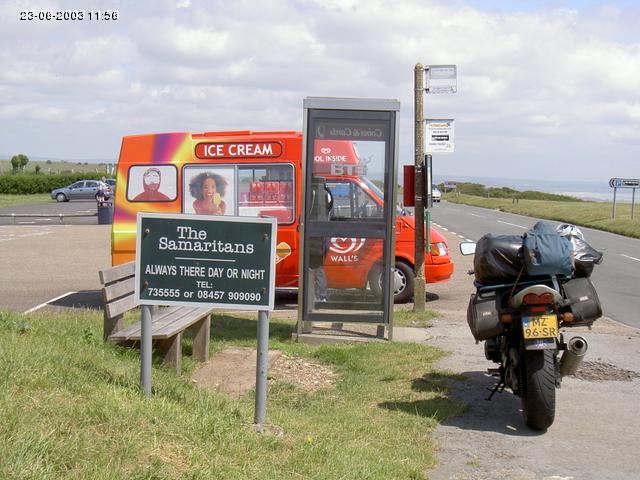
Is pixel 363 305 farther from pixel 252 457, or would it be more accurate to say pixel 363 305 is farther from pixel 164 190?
pixel 252 457

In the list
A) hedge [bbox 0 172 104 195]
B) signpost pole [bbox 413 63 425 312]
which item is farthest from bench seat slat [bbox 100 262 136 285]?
hedge [bbox 0 172 104 195]

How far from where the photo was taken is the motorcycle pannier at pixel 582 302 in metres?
6.58

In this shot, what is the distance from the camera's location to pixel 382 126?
32.9 feet

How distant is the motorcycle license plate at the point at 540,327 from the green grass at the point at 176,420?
1.02 metres

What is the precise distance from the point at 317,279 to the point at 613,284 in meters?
9.11

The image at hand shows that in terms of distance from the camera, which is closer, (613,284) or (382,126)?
(382,126)

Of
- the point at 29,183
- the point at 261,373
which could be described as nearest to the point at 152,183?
the point at 261,373

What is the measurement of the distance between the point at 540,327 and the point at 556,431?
854mm

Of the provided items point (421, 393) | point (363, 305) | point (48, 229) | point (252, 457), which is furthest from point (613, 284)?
point (48, 229)

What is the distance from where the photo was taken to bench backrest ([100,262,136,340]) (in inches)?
283

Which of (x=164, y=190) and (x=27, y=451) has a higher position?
(x=164, y=190)

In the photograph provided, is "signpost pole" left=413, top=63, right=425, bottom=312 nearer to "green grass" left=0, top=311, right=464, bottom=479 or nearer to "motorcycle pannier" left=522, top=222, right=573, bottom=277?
"green grass" left=0, top=311, right=464, bottom=479

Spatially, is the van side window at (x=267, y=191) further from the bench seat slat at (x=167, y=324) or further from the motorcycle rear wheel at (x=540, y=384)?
the motorcycle rear wheel at (x=540, y=384)

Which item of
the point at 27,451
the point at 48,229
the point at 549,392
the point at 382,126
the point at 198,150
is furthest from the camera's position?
the point at 48,229
